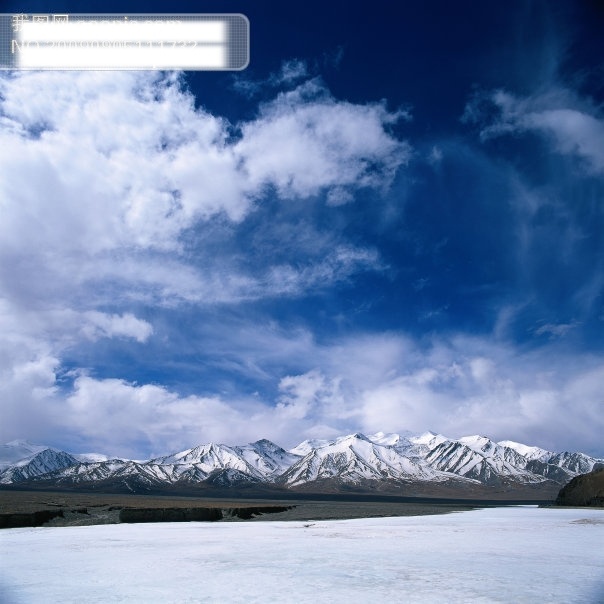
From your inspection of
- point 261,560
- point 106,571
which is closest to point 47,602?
point 106,571

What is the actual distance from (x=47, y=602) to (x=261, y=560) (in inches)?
372

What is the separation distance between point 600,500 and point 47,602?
9214 cm

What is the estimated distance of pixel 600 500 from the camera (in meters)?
85.0

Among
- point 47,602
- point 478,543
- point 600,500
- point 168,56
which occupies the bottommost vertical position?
point 600,500

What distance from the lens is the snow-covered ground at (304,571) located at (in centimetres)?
1384

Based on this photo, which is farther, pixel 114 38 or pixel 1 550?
pixel 1 550

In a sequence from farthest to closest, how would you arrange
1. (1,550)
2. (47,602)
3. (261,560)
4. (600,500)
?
1. (600,500)
2. (1,550)
3. (261,560)
4. (47,602)

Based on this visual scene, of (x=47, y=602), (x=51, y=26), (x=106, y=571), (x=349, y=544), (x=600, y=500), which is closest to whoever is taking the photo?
(x=51, y=26)

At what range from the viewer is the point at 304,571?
17891mm

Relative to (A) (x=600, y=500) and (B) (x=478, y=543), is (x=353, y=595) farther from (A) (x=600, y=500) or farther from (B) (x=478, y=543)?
(A) (x=600, y=500)

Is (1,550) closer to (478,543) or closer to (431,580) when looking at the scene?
(431,580)

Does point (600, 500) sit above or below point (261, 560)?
below

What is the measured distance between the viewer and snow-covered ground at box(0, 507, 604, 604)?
45.4 feet

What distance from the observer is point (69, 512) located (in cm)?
6131
